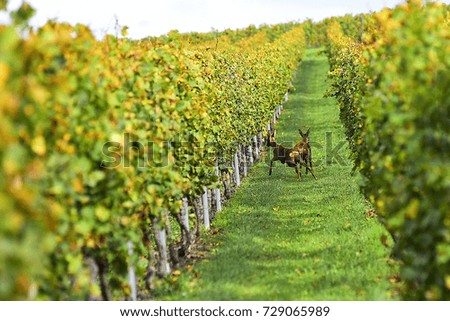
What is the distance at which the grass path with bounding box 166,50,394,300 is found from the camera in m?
9.57

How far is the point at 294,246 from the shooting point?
41.0ft

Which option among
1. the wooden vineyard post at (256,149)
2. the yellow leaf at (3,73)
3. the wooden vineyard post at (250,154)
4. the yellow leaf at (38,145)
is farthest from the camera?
the wooden vineyard post at (256,149)

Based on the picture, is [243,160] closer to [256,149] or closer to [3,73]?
[256,149]

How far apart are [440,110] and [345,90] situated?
690 inches

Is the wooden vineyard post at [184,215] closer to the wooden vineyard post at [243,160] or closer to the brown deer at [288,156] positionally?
the brown deer at [288,156]

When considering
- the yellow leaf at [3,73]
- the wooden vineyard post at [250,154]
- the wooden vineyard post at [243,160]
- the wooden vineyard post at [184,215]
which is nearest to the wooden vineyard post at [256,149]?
the wooden vineyard post at [250,154]

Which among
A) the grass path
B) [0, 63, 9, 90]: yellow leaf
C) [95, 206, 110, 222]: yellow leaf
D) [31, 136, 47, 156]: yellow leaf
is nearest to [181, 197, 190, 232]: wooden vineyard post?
the grass path

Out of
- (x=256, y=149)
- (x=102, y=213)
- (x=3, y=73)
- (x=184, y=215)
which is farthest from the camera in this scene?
(x=256, y=149)

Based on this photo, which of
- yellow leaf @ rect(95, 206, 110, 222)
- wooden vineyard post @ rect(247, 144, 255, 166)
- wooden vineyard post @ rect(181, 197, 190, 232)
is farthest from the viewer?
wooden vineyard post @ rect(247, 144, 255, 166)

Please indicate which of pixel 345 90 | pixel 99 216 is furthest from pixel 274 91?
pixel 99 216

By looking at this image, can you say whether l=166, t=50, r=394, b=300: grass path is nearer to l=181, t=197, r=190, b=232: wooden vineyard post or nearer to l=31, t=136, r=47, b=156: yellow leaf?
l=181, t=197, r=190, b=232: wooden vineyard post

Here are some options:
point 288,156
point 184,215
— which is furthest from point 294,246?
point 288,156

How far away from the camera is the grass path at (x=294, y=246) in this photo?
31.4 ft
